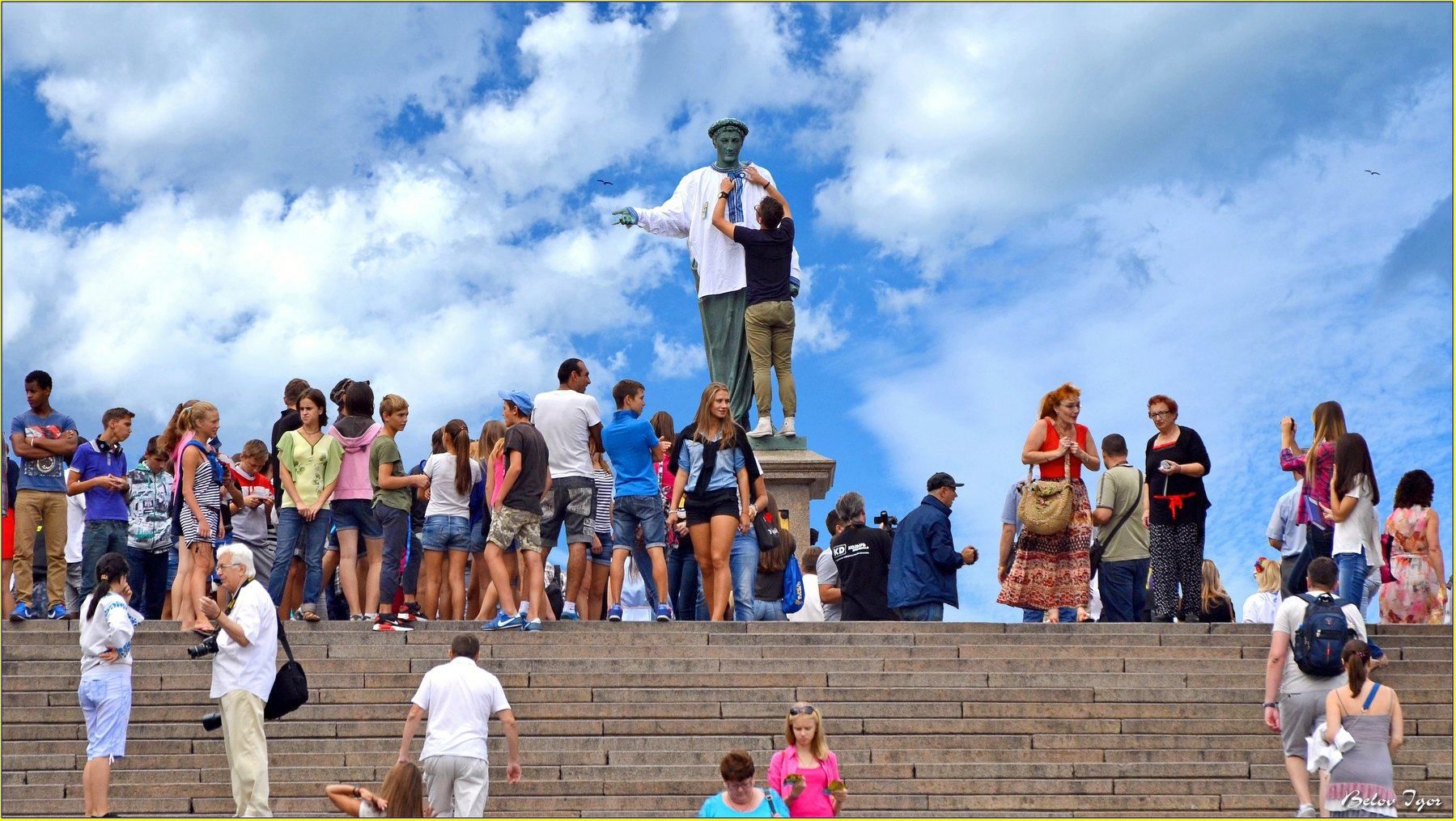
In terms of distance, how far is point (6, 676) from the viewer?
41.4ft

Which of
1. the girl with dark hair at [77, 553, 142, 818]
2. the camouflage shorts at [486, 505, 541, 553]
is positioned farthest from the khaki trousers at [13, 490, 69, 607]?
the camouflage shorts at [486, 505, 541, 553]

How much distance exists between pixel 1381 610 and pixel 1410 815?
3.32m

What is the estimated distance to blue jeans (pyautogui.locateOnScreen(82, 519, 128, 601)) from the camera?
1404 cm

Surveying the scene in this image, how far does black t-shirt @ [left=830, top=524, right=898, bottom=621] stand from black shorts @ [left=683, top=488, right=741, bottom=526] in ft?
4.11

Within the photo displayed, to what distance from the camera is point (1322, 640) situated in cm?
1104

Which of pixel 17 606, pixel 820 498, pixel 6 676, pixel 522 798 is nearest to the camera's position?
pixel 522 798

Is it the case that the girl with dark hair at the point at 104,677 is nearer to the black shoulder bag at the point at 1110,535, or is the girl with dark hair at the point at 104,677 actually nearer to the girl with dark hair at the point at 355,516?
the girl with dark hair at the point at 355,516

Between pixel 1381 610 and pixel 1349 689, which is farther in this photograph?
pixel 1381 610

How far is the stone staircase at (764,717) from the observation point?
37.7 feet

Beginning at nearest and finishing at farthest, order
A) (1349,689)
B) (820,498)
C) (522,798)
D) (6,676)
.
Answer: (1349,689), (522,798), (6,676), (820,498)

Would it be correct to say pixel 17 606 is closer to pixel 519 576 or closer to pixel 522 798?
pixel 519 576

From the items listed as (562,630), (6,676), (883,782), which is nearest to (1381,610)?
(883,782)

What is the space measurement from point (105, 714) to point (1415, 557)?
31.2ft

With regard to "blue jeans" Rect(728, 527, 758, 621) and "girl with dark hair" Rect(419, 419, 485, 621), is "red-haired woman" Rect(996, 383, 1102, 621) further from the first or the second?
"girl with dark hair" Rect(419, 419, 485, 621)
